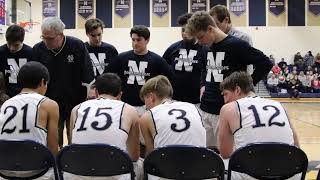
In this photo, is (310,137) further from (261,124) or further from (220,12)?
(261,124)

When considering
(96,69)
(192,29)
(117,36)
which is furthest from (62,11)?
(192,29)

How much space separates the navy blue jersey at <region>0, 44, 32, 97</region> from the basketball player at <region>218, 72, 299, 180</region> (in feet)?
8.82

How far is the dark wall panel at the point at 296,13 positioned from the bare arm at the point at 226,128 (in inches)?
698

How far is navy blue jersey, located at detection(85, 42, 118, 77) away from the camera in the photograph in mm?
5281

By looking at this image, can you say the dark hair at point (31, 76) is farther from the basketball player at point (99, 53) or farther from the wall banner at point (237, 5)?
the wall banner at point (237, 5)

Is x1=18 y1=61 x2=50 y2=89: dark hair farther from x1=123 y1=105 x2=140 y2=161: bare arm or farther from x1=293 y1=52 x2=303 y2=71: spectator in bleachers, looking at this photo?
x1=293 y1=52 x2=303 y2=71: spectator in bleachers

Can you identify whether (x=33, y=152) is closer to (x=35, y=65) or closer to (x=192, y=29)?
(x=35, y=65)

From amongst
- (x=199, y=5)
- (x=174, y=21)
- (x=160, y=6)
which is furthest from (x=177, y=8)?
(x=199, y=5)

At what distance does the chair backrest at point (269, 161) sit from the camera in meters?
2.60

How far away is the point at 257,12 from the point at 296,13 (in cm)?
184

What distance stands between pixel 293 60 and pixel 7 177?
18747 mm

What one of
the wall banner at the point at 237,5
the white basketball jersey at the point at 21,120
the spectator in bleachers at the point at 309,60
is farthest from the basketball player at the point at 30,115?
the spectator in bleachers at the point at 309,60

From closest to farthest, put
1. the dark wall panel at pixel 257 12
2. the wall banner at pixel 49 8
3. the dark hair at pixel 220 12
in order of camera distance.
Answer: the dark hair at pixel 220 12
the wall banner at pixel 49 8
the dark wall panel at pixel 257 12

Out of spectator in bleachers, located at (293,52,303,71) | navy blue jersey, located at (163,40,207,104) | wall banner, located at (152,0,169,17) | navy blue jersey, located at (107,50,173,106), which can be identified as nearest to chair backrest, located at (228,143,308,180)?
navy blue jersey, located at (107,50,173,106)
